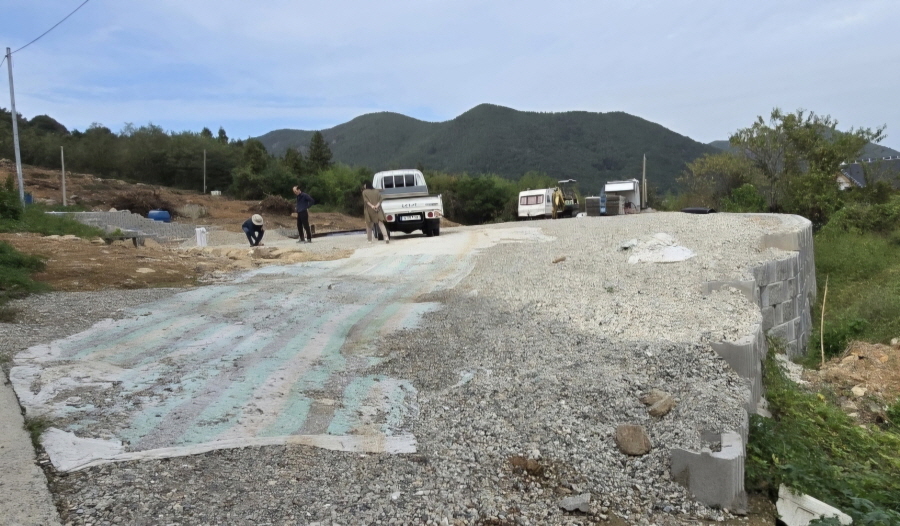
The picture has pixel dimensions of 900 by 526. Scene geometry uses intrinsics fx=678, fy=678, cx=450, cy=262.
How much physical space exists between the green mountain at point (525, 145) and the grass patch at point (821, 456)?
323 feet

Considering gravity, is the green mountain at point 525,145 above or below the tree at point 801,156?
above

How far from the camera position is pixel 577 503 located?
3629 millimetres

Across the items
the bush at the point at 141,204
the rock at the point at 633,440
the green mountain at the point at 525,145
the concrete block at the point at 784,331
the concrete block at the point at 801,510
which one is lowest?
the concrete block at the point at 784,331

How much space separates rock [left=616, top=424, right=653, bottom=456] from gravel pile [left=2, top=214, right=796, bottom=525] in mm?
47

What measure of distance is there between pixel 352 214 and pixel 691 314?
35588mm

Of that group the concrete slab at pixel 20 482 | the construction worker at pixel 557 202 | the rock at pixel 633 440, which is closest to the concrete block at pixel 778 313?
the rock at pixel 633 440

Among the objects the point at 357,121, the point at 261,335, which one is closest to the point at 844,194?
the point at 261,335

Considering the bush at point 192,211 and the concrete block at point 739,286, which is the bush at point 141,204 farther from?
Answer: the concrete block at point 739,286

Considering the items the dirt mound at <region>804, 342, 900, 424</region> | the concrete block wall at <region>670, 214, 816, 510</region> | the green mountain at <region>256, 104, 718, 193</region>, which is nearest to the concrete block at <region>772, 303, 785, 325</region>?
the concrete block wall at <region>670, 214, 816, 510</region>

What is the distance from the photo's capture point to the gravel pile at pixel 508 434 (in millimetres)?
3297

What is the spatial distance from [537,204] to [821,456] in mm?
31578

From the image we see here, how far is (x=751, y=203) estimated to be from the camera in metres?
27.0

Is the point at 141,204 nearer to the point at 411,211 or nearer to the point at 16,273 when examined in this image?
the point at 411,211

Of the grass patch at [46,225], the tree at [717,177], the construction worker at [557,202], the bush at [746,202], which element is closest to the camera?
the grass patch at [46,225]
